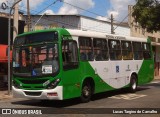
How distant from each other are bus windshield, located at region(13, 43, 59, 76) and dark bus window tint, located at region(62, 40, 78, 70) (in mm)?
355

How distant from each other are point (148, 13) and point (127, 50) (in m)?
8.58

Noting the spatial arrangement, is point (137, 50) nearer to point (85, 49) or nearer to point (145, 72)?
point (145, 72)

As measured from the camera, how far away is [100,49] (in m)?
17.5

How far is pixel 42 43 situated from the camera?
15.2 meters

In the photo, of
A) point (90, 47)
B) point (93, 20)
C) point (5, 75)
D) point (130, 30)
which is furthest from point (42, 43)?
point (130, 30)

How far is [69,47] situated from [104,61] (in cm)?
285

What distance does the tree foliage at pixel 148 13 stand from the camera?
2764 centimetres

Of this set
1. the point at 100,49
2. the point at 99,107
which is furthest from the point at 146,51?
the point at 99,107

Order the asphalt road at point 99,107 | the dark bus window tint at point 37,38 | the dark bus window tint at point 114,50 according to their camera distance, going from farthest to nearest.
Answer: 1. the dark bus window tint at point 114,50
2. the dark bus window tint at point 37,38
3. the asphalt road at point 99,107

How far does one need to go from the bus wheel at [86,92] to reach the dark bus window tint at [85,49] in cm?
107

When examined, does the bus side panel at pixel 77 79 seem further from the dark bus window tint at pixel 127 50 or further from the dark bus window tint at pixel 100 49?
the dark bus window tint at pixel 127 50

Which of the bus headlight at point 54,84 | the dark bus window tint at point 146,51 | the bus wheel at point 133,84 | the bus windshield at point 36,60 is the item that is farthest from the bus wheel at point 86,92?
the dark bus window tint at point 146,51

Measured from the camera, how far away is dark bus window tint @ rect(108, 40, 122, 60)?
60.1 feet

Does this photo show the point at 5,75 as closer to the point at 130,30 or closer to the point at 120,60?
the point at 120,60
